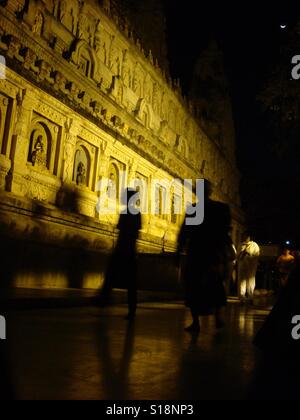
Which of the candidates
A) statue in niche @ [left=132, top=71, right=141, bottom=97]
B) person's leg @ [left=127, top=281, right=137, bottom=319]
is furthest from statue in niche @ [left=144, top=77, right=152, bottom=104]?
person's leg @ [left=127, top=281, right=137, bottom=319]

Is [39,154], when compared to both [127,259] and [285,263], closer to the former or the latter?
[285,263]

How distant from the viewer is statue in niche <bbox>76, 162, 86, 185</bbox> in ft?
59.1

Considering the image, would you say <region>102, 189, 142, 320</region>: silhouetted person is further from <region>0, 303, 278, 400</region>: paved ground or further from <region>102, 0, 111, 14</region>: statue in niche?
<region>102, 0, 111, 14</region>: statue in niche

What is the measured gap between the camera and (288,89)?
35.2 feet

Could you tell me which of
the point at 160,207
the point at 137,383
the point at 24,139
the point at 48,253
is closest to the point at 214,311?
the point at 137,383

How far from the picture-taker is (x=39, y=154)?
51.3ft

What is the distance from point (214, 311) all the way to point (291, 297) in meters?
3.17

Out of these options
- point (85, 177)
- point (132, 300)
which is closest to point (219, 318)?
point (132, 300)

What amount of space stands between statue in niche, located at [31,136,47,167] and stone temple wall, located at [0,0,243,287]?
4 cm

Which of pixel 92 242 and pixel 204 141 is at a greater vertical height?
pixel 204 141
